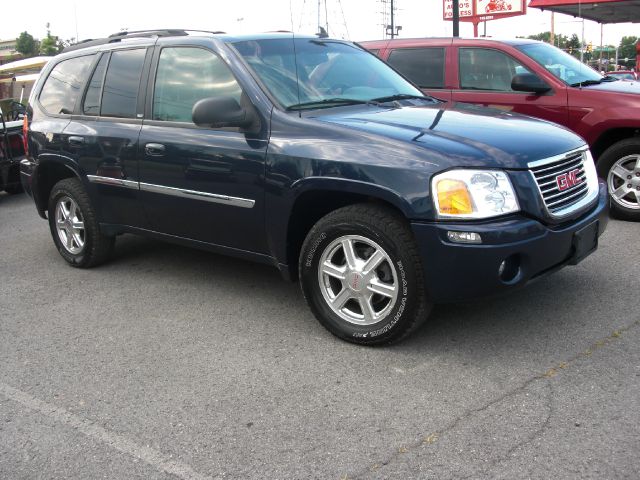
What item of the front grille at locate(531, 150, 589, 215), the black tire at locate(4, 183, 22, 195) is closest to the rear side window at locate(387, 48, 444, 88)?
the front grille at locate(531, 150, 589, 215)

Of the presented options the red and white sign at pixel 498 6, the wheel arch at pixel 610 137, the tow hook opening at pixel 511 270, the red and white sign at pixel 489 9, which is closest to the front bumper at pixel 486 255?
the tow hook opening at pixel 511 270

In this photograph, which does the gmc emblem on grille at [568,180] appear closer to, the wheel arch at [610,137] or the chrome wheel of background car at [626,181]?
the chrome wheel of background car at [626,181]

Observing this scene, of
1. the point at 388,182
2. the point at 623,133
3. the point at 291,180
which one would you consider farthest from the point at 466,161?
the point at 623,133

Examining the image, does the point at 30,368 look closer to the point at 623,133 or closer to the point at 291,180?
the point at 291,180

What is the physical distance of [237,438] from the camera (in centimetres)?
310

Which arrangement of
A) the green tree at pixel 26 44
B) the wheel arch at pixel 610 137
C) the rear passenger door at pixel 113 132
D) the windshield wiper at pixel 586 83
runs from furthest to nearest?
the green tree at pixel 26 44 → the windshield wiper at pixel 586 83 → the wheel arch at pixel 610 137 → the rear passenger door at pixel 113 132

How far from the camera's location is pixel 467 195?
3553 millimetres

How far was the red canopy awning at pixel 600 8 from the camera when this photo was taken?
23109 mm

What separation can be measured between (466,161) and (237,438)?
5.77 feet

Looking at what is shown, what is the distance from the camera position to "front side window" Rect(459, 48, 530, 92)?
7.38 m

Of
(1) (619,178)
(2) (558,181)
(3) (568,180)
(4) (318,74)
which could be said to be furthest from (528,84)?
(2) (558,181)

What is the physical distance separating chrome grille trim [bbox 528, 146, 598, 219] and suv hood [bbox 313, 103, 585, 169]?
0.05 m

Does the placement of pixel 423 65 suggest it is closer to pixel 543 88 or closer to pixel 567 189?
pixel 543 88

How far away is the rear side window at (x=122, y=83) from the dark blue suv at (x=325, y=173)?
1 cm
